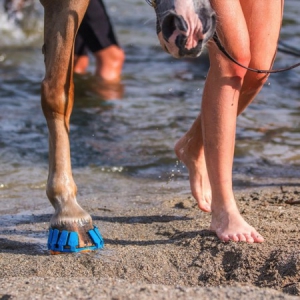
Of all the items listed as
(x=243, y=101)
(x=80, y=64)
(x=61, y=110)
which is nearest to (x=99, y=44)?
(x=80, y=64)

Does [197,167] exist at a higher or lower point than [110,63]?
higher

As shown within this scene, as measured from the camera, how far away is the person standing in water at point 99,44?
7.59m

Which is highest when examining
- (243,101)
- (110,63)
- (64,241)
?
(243,101)

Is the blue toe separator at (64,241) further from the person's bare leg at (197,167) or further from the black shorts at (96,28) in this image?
the black shorts at (96,28)

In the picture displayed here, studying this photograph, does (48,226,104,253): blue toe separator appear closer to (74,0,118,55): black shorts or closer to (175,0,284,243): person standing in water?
(175,0,284,243): person standing in water

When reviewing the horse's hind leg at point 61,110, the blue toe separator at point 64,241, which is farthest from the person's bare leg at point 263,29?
the blue toe separator at point 64,241

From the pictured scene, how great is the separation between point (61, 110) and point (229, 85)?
0.79m

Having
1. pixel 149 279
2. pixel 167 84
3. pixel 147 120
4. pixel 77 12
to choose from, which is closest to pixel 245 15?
pixel 77 12

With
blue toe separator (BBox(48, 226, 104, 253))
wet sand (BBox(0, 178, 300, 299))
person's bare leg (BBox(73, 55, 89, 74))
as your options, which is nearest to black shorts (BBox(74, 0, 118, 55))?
person's bare leg (BBox(73, 55, 89, 74))

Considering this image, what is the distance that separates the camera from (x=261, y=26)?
345cm

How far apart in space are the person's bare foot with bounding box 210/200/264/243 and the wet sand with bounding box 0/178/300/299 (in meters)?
0.04

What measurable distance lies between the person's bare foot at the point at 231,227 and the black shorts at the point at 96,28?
439 centimetres

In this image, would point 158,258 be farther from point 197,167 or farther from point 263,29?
point 263,29

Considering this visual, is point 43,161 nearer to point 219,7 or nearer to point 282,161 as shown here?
point 282,161
